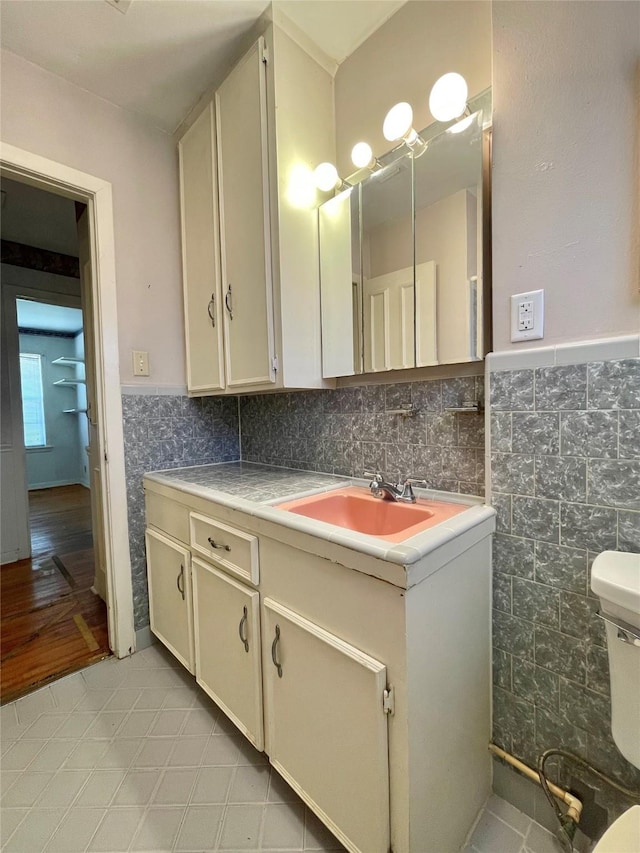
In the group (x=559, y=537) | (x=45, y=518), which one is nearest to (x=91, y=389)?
(x=559, y=537)

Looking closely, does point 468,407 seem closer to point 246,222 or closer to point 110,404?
point 246,222

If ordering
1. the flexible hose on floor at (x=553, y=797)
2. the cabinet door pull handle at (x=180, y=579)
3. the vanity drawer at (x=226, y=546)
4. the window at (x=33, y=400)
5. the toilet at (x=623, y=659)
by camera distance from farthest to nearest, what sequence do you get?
the window at (x=33, y=400) < the cabinet door pull handle at (x=180, y=579) < the vanity drawer at (x=226, y=546) < the flexible hose on floor at (x=553, y=797) < the toilet at (x=623, y=659)

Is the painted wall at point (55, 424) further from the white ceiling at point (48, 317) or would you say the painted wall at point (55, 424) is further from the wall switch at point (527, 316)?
the wall switch at point (527, 316)

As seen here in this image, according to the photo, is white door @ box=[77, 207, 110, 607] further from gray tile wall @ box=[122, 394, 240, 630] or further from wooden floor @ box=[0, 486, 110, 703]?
gray tile wall @ box=[122, 394, 240, 630]

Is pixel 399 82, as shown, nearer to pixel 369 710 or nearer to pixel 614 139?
pixel 614 139

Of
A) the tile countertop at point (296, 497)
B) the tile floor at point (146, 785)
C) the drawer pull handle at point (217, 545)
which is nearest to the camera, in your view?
the tile countertop at point (296, 497)

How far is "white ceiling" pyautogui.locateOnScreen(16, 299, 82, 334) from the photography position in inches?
169

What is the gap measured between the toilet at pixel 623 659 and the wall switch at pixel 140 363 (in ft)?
5.89

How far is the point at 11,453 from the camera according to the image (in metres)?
2.76

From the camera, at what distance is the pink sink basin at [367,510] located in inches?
44.5

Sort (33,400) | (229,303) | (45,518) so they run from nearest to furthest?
(229,303) → (45,518) → (33,400)

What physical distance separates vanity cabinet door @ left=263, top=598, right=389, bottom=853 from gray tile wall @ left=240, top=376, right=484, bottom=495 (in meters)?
0.63

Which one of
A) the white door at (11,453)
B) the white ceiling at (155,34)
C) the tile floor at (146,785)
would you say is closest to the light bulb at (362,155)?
the white ceiling at (155,34)

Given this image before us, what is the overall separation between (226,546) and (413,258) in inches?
45.0
